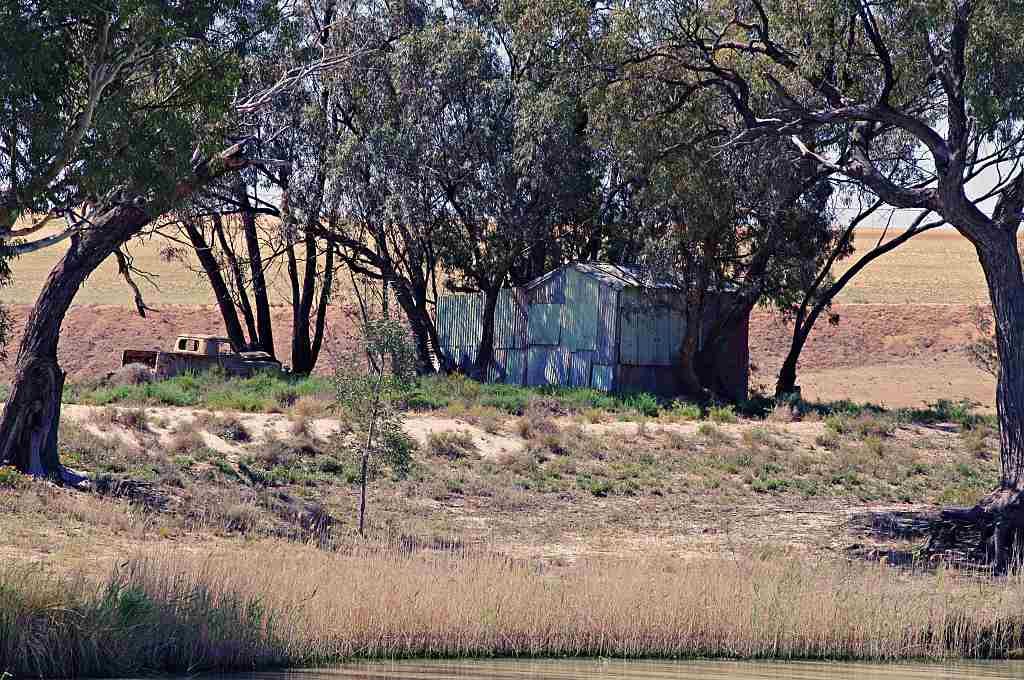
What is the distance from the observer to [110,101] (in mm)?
16234

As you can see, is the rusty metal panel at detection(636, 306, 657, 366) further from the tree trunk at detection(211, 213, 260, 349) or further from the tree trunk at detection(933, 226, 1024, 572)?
the tree trunk at detection(933, 226, 1024, 572)

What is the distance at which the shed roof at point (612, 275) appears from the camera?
3875 cm

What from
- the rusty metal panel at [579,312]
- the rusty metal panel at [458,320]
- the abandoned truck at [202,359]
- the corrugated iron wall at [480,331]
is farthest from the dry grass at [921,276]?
the abandoned truck at [202,359]

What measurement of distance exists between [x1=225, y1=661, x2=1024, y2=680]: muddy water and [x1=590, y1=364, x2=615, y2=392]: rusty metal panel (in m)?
23.6

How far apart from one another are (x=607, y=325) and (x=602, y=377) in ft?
5.14

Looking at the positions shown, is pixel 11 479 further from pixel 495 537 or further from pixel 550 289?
pixel 550 289

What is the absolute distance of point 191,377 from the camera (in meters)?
37.4

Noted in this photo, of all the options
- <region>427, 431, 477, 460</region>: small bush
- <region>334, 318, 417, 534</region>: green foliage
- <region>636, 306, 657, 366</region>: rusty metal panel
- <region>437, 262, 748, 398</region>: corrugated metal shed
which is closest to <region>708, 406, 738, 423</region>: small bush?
<region>636, 306, 657, 366</region>: rusty metal panel

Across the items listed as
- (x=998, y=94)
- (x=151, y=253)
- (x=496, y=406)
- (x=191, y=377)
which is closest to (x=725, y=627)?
(x=998, y=94)

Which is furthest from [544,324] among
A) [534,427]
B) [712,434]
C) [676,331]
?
[712,434]

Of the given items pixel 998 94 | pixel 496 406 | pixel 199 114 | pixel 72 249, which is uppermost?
pixel 998 94

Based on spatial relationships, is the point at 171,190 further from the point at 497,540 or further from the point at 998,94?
the point at 998,94

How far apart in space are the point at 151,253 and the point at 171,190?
88.2 meters

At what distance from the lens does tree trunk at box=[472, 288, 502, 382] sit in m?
43.0
